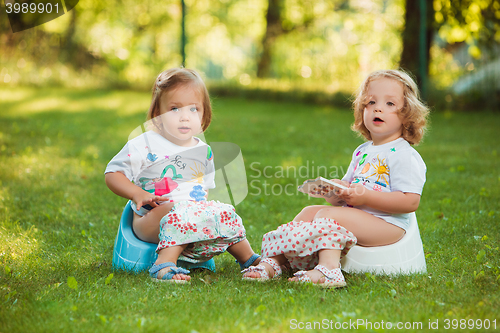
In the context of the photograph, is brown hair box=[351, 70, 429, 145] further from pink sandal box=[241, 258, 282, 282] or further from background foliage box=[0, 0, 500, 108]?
background foliage box=[0, 0, 500, 108]

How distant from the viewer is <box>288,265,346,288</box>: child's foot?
2.21 meters

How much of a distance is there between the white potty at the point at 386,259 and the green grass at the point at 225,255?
0.25ft

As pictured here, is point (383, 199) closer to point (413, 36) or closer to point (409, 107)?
point (409, 107)

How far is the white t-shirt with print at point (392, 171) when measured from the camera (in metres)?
2.38

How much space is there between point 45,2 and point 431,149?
9223 mm

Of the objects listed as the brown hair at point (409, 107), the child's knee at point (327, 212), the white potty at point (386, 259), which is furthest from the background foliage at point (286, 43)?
the child's knee at point (327, 212)

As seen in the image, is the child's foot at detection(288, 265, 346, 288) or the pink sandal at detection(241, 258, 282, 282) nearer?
the child's foot at detection(288, 265, 346, 288)

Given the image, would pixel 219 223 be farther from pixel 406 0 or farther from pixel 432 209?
pixel 406 0

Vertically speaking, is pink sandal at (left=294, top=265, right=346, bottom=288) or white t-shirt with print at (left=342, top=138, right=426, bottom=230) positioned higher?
white t-shirt with print at (left=342, top=138, right=426, bottom=230)

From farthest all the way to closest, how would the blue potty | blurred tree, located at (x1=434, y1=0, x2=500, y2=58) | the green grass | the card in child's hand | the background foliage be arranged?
the background foliage < blurred tree, located at (x1=434, y1=0, x2=500, y2=58) < the blue potty < the card in child's hand < the green grass

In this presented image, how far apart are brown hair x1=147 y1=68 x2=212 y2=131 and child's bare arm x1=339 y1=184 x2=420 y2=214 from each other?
965 millimetres

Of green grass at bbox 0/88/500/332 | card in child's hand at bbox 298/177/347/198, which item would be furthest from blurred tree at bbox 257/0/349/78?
card in child's hand at bbox 298/177/347/198

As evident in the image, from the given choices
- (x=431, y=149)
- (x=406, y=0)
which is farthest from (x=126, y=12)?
(x=431, y=149)

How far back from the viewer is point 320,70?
1145 centimetres
